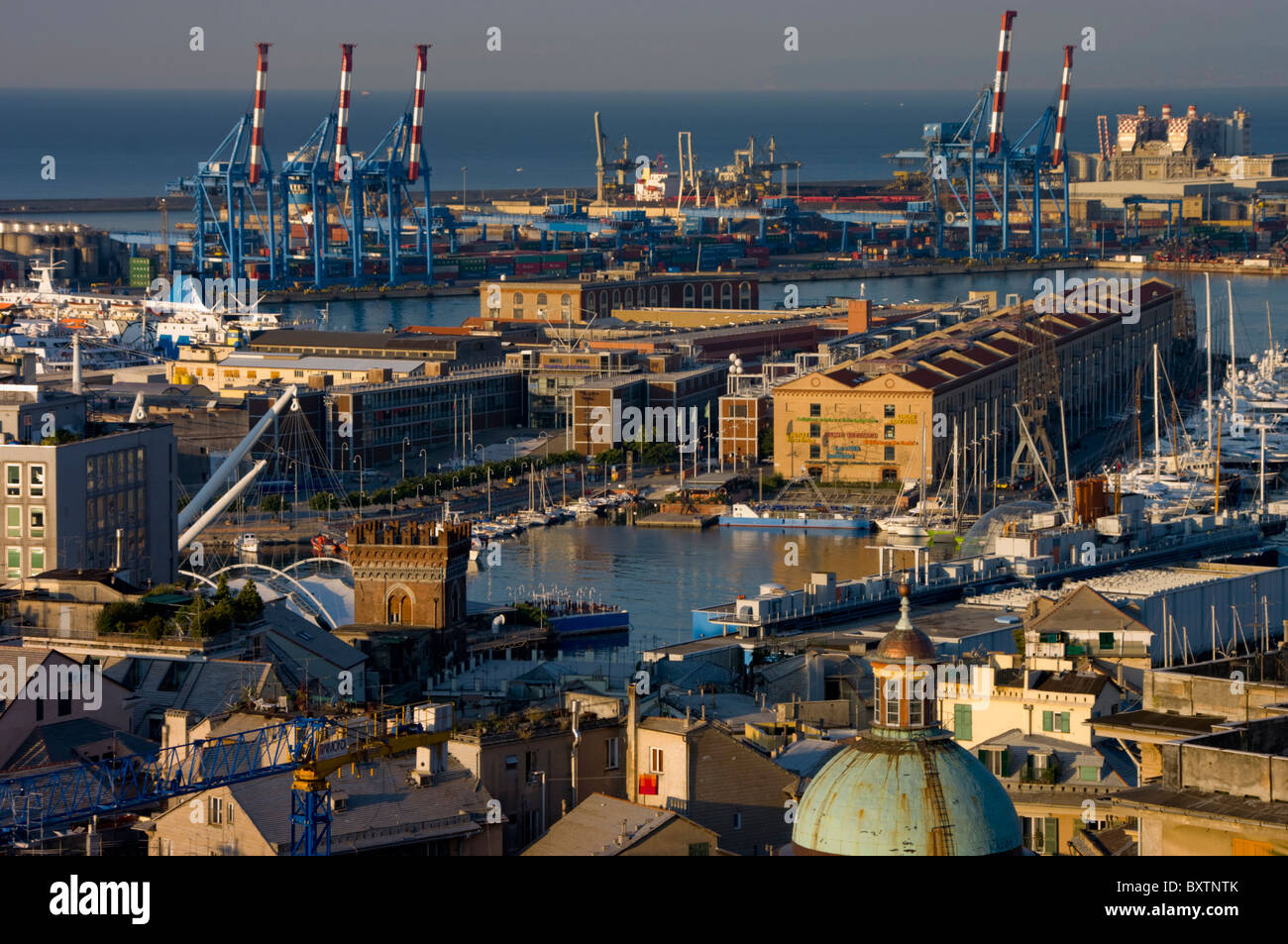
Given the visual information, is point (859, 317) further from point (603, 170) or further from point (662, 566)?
point (603, 170)

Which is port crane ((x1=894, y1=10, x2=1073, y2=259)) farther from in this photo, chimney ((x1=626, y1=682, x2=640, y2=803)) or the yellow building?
chimney ((x1=626, y1=682, x2=640, y2=803))

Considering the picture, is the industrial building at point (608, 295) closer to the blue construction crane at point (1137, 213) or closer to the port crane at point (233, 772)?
the blue construction crane at point (1137, 213)

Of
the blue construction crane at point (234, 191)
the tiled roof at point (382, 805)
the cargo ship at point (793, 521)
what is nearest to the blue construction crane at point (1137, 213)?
the blue construction crane at point (234, 191)

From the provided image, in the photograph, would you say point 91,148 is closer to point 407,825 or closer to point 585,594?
point 585,594

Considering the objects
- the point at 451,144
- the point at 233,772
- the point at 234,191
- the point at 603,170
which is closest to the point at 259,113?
the point at 234,191

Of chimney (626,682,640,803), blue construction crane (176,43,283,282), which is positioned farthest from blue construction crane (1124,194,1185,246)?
chimney (626,682,640,803)
